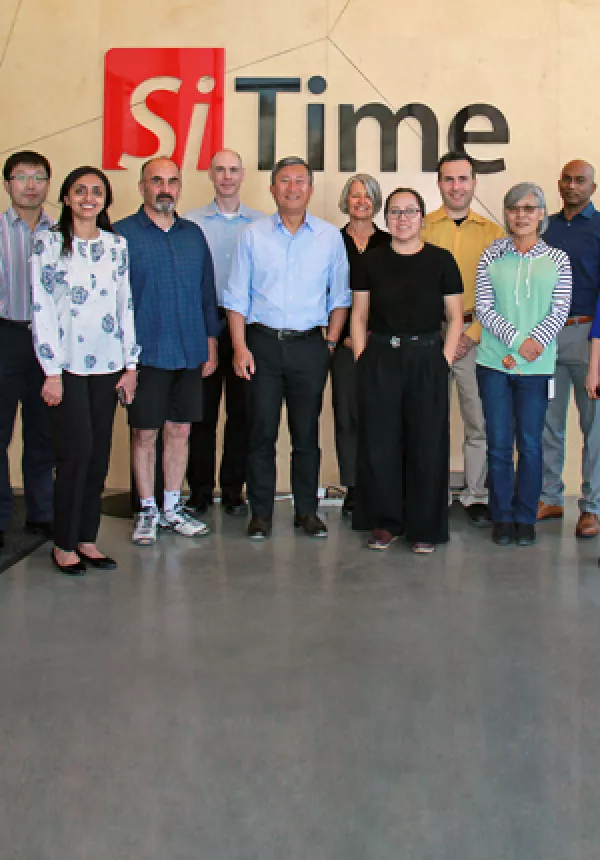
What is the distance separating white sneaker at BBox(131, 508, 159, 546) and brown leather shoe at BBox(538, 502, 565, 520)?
1.91 metres

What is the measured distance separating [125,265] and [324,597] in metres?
1.52

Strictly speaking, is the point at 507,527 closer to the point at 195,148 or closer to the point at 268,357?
the point at 268,357

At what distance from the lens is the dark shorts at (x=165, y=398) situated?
13.9 ft

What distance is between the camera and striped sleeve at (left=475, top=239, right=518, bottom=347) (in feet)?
13.9

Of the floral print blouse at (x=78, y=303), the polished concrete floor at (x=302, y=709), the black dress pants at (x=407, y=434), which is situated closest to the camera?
the polished concrete floor at (x=302, y=709)

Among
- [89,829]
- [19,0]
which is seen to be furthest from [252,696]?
[19,0]

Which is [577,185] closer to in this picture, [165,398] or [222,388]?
[222,388]

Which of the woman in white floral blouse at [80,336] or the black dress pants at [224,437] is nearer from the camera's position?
the woman in white floral blouse at [80,336]

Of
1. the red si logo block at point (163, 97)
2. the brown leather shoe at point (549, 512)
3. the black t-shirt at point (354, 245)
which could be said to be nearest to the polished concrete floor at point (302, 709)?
the brown leather shoe at point (549, 512)

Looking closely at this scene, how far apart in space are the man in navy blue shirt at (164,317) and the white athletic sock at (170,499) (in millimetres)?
107

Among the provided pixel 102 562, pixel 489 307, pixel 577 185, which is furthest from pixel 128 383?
pixel 577 185

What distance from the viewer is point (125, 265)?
3.84 meters

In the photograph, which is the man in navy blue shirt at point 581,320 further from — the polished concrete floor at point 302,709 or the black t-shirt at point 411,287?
the black t-shirt at point 411,287

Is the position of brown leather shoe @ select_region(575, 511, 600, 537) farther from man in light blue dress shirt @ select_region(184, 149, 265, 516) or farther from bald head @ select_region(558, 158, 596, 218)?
man in light blue dress shirt @ select_region(184, 149, 265, 516)
